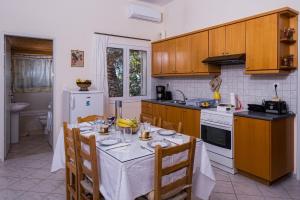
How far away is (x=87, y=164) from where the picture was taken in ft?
6.50

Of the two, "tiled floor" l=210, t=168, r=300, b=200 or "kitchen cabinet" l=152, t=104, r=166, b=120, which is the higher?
"kitchen cabinet" l=152, t=104, r=166, b=120

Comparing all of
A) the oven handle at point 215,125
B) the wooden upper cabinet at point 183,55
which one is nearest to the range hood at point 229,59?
the wooden upper cabinet at point 183,55

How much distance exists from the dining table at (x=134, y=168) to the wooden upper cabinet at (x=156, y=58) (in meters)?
2.81

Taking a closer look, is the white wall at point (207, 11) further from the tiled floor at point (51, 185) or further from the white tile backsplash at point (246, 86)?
the tiled floor at point (51, 185)

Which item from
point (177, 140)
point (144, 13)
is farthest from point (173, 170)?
point (144, 13)

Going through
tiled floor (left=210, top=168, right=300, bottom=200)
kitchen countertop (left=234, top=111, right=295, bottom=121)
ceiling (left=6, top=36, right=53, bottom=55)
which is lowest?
Answer: tiled floor (left=210, top=168, right=300, bottom=200)

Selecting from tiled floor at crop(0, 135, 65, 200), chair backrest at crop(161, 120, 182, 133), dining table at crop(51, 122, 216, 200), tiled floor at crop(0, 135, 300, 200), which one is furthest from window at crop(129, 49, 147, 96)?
dining table at crop(51, 122, 216, 200)

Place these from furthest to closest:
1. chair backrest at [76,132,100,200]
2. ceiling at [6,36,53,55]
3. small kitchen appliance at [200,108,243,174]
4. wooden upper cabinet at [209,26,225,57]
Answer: ceiling at [6,36,53,55], wooden upper cabinet at [209,26,225,57], small kitchen appliance at [200,108,243,174], chair backrest at [76,132,100,200]

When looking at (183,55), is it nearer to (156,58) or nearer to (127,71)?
(156,58)

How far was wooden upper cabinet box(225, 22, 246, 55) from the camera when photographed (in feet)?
10.5

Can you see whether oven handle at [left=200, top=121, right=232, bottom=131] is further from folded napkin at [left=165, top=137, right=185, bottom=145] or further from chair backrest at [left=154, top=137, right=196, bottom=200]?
chair backrest at [left=154, top=137, right=196, bottom=200]

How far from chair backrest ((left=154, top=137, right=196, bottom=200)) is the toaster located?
5.71 feet

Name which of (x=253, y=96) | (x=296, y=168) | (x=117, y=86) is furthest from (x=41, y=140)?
(x=296, y=168)

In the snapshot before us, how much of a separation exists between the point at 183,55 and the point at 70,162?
9.27ft
